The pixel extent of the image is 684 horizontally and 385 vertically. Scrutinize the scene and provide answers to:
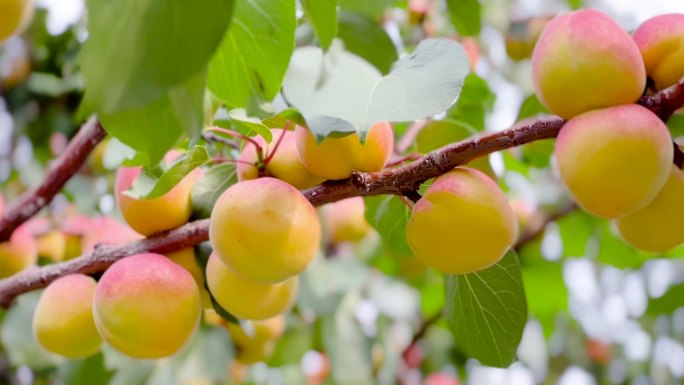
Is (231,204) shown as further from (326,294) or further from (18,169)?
(18,169)

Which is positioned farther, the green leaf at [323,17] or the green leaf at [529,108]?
the green leaf at [529,108]

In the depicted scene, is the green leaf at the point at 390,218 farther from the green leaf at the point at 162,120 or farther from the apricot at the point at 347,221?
the apricot at the point at 347,221

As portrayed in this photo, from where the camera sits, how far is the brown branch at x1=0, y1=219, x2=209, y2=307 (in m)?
0.62

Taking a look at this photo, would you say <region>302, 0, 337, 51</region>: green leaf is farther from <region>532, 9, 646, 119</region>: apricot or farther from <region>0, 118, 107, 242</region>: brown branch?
<region>0, 118, 107, 242</region>: brown branch

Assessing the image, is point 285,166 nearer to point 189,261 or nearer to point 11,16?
point 189,261

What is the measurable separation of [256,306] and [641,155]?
12.6 inches

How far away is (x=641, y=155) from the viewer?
42 cm

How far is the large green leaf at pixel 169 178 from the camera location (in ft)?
1.77

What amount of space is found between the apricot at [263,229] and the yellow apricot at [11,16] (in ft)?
0.72

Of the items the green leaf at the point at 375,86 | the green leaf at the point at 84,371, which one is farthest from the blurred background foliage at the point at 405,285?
the green leaf at the point at 375,86

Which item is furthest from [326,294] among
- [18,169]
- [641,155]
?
[641,155]

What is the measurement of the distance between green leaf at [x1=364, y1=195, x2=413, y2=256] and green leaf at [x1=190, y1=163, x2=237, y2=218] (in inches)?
5.5

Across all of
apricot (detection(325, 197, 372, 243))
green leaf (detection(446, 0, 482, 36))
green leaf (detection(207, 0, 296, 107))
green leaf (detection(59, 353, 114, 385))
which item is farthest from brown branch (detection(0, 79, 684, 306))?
apricot (detection(325, 197, 372, 243))

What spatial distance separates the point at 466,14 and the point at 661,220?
0.36 metres
